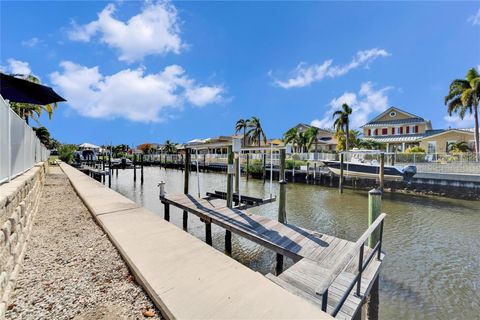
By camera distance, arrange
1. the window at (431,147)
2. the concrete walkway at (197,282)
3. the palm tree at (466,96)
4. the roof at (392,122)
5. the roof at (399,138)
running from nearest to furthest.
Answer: the concrete walkway at (197,282) → the palm tree at (466,96) → the window at (431,147) → the roof at (399,138) → the roof at (392,122)

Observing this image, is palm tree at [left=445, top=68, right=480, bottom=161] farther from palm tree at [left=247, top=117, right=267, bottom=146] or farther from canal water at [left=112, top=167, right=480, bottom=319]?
palm tree at [left=247, top=117, right=267, bottom=146]

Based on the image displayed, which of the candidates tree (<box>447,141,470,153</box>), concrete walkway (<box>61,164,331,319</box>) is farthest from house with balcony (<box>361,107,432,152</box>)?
concrete walkway (<box>61,164,331,319</box>)

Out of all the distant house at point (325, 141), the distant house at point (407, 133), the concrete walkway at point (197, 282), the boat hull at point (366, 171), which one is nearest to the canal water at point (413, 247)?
the concrete walkway at point (197, 282)

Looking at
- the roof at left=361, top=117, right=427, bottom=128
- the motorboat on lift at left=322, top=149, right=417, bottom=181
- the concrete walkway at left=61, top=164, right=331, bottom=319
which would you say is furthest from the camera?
the roof at left=361, top=117, right=427, bottom=128

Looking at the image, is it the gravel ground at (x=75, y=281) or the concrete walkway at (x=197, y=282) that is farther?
the gravel ground at (x=75, y=281)

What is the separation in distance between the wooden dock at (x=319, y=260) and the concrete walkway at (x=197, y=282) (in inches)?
18.7

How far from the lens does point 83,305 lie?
2.49m

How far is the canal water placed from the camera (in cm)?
464

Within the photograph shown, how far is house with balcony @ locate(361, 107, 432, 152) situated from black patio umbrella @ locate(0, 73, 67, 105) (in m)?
33.8

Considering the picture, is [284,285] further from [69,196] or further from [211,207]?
[69,196]

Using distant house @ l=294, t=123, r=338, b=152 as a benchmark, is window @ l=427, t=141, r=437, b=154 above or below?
below

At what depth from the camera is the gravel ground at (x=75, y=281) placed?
2.38 metres

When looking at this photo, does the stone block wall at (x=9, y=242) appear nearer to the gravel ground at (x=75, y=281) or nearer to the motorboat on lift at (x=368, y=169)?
the gravel ground at (x=75, y=281)

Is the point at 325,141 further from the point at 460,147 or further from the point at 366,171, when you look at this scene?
the point at 366,171
